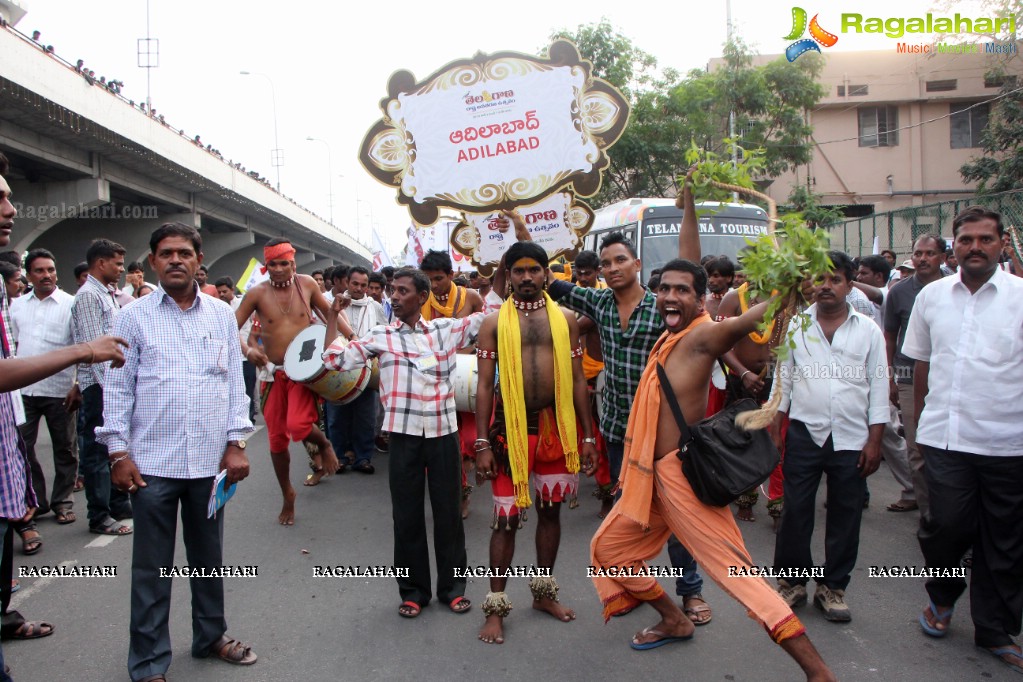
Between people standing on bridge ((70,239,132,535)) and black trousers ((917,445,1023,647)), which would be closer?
black trousers ((917,445,1023,647))

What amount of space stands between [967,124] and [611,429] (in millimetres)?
27026

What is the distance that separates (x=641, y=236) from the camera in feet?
38.9

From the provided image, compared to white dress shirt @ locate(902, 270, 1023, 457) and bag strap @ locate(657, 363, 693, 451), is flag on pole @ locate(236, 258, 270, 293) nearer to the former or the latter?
bag strap @ locate(657, 363, 693, 451)

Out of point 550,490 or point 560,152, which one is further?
point 560,152

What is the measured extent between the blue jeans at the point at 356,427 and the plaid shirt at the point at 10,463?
4.53 metres

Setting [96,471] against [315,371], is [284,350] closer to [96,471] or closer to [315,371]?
[315,371]

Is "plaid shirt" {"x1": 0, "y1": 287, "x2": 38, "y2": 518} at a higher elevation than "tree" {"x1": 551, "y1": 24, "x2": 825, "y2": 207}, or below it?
below

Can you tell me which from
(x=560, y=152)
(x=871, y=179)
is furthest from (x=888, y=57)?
(x=560, y=152)

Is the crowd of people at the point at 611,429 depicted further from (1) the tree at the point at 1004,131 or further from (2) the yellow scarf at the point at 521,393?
(1) the tree at the point at 1004,131

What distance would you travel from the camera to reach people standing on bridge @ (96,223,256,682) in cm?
345

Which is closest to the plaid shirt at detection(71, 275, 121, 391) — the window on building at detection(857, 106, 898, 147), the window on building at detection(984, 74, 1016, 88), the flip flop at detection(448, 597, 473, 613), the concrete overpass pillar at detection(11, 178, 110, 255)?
the flip flop at detection(448, 597, 473, 613)

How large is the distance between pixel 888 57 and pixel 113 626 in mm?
28013

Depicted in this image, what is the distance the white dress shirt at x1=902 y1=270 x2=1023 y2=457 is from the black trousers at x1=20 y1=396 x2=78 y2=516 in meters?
5.98

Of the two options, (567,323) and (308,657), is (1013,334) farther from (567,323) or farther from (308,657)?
(308,657)
